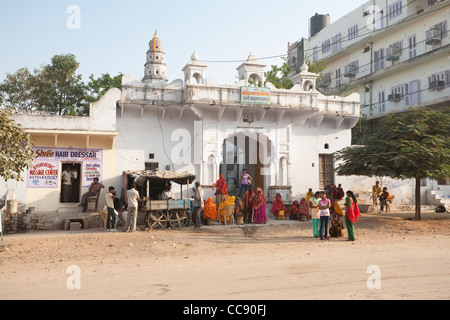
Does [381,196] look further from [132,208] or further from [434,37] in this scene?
[434,37]

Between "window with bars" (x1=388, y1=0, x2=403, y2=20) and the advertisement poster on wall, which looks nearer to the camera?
the advertisement poster on wall

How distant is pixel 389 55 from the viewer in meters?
27.9

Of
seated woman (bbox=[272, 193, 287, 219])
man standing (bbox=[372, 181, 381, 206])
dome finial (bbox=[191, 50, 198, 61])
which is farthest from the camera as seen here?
man standing (bbox=[372, 181, 381, 206])

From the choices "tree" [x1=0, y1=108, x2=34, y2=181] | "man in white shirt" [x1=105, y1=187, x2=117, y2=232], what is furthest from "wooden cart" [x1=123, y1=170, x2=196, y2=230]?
"tree" [x1=0, y1=108, x2=34, y2=181]

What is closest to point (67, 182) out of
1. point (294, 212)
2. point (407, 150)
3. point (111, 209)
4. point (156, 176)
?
point (111, 209)

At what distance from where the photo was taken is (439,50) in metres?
23.7

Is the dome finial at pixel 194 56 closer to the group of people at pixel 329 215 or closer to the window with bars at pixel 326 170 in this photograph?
the window with bars at pixel 326 170

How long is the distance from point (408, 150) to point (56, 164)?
A: 12.9 meters

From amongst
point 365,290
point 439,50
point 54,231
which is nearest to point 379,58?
point 439,50

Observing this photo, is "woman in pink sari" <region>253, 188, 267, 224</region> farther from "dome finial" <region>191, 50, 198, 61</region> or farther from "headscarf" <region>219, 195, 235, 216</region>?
"dome finial" <region>191, 50, 198, 61</region>

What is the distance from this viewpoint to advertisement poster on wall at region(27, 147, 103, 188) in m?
16.3

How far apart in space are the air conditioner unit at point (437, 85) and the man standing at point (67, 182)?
20150mm

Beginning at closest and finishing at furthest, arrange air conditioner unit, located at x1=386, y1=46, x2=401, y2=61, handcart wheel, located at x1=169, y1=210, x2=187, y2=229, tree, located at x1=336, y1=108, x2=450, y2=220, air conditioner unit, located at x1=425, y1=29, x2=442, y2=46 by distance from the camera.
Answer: tree, located at x1=336, y1=108, x2=450, y2=220, handcart wheel, located at x1=169, y1=210, x2=187, y2=229, air conditioner unit, located at x1=425, y1=29, x2=442, y2=46, air conditioner unit, located at x1=386, y1=46, x2=401, y2=61

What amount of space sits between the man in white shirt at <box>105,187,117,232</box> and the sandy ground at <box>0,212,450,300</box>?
69 centimetres
